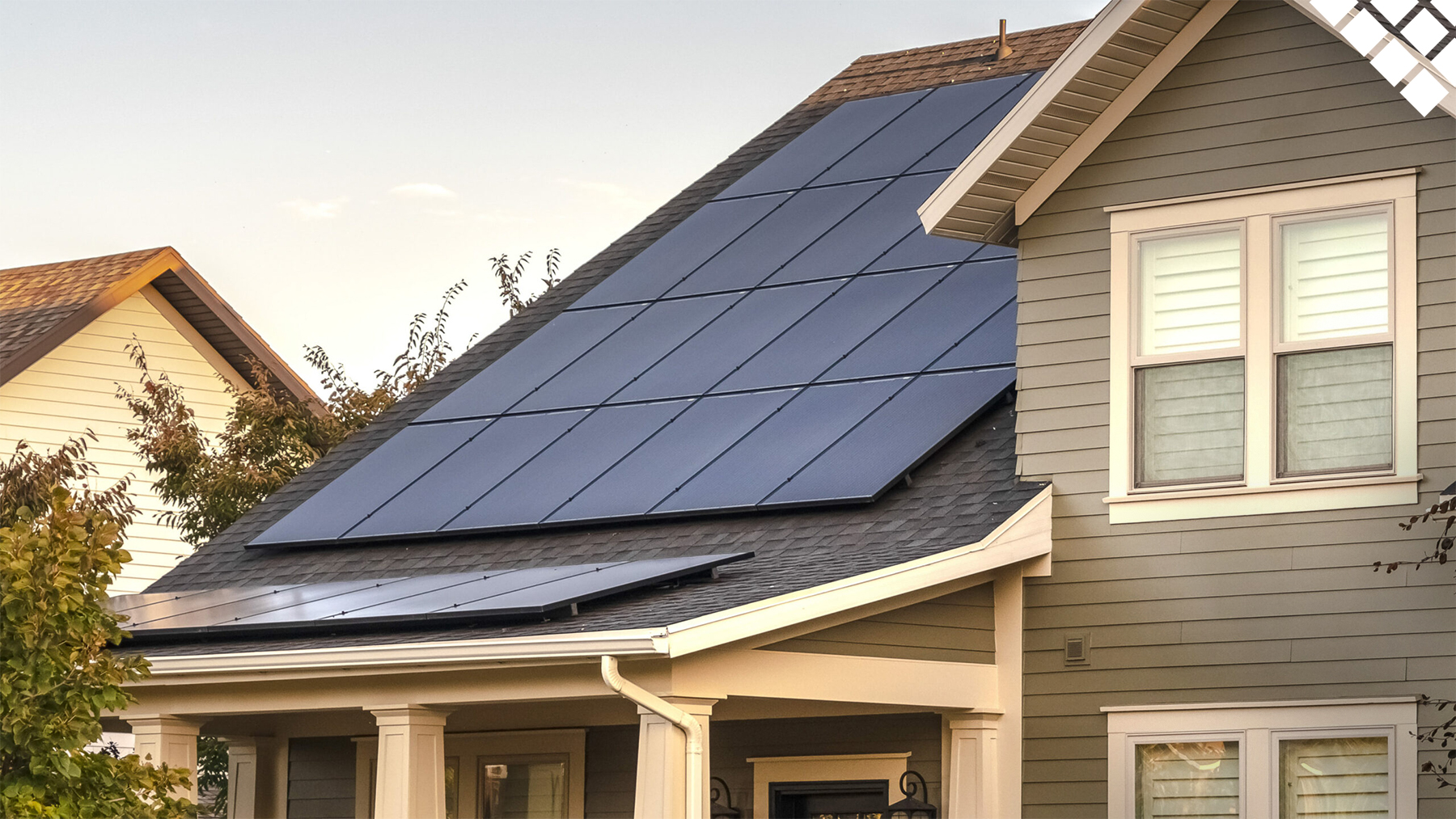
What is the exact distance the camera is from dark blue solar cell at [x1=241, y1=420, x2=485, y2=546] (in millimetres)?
13125

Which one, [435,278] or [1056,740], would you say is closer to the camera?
[1056,740]

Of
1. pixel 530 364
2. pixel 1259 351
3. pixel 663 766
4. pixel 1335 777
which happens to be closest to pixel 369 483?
pixel 530 364

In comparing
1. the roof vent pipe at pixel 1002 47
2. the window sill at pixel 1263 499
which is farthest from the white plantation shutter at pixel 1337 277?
the roof vent pipe at pixel 1002 47

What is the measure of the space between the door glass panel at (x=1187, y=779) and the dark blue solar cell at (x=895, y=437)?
226 cm

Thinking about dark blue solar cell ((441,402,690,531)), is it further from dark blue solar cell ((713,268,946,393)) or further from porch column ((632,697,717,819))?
porch column ((632,697,717,819))

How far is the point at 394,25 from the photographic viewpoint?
14.4 metres

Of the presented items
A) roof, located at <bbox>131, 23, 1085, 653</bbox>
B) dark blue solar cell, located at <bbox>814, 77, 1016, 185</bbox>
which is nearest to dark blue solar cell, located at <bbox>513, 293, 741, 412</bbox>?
roof, located at <bbox>131, 23, 1085, 653</bbox>

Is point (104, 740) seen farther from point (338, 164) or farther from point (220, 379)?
point (338, 164)

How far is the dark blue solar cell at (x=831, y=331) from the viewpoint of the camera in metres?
12.6

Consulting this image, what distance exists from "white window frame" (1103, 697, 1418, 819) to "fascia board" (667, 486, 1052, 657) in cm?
110

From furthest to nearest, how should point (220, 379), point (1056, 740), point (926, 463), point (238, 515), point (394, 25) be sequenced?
point (220, 379)
point (238, 515)
point (394, 25)
point (926, 463)
point (1056, 740)

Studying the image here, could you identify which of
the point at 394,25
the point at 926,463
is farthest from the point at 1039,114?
the point at 394,25

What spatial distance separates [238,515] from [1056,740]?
11.3 m

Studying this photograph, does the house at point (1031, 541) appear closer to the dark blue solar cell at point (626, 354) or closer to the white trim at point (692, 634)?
the white trim at point (692, 634)
